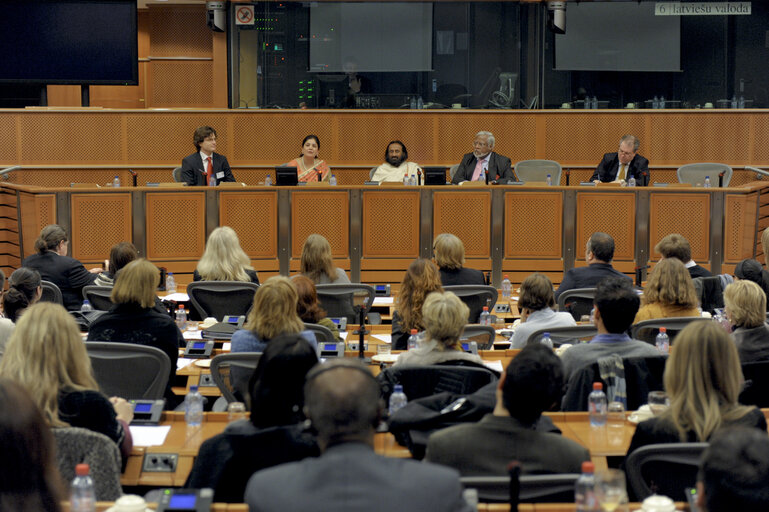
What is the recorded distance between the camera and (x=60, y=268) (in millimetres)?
7645

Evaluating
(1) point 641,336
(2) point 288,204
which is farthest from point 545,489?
(2) point 288,204

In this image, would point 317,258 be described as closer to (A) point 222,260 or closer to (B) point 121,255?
(A) point 222,260

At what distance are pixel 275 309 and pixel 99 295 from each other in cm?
253

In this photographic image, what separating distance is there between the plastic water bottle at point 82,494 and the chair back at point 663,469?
162cm

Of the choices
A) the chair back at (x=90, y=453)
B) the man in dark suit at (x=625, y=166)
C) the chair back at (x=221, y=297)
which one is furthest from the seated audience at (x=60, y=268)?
the man in dark suit at (x=625, y=166)

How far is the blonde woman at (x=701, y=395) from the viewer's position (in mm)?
3434

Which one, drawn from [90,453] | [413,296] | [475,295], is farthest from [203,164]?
[90,453]

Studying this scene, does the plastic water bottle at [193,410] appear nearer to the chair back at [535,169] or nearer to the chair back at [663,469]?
the chair back at [663,469]

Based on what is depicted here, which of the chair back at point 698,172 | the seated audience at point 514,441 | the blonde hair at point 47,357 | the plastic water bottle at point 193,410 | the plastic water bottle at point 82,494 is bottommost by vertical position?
the plastic water bottle at point 193,410

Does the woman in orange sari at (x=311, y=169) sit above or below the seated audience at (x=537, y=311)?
above

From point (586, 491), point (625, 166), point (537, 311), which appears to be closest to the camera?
point (586, 491)

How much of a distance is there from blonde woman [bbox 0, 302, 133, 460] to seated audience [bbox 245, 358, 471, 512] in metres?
1.22

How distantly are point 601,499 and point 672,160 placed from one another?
1115 centimetres

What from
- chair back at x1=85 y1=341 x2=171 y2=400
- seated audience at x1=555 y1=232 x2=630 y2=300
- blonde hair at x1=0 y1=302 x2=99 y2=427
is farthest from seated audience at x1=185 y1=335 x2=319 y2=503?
seated audience at x1=555 y1=232 x2=630 y2=300
